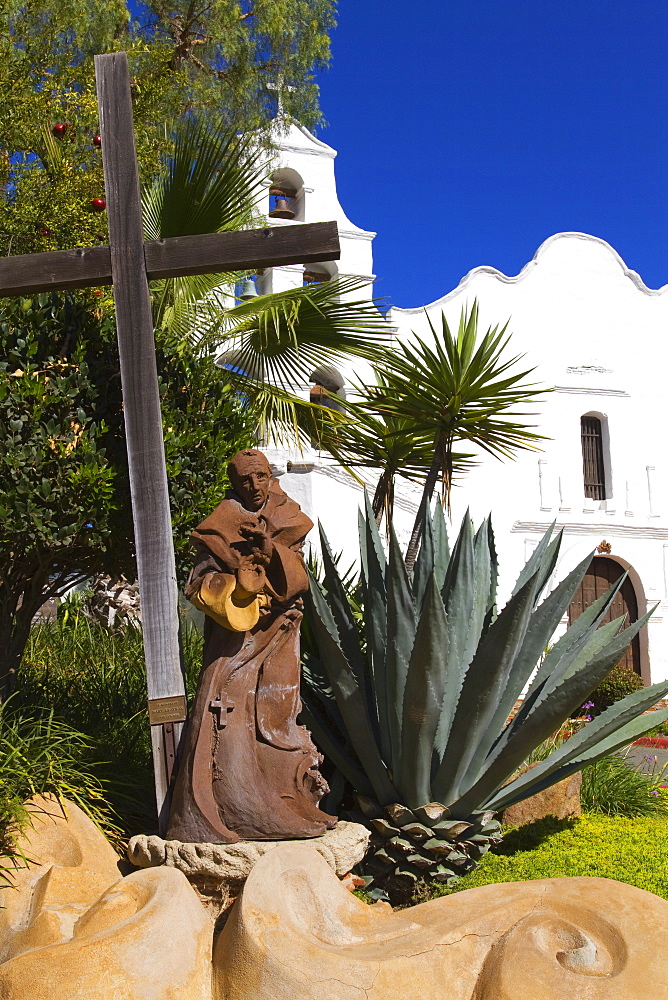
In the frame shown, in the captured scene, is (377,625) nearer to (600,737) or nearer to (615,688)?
(600,737)

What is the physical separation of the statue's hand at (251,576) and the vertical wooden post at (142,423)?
53cm

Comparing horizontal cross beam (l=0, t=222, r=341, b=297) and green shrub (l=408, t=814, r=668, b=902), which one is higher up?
horizontal cross beam (l=0, t=222, r=341, b=297)

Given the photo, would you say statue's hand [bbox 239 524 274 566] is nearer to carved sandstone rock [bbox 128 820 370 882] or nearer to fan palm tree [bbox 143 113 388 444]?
carved sandstone rock [bbox 128 820 370 882]

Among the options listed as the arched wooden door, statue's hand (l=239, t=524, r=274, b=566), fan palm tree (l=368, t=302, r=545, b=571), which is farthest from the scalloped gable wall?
statue's hand (l=239, t=524, r=274, b=566)

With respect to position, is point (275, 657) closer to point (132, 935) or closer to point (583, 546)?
point (132, 935)

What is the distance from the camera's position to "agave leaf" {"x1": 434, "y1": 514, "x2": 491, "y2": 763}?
4.36 meters

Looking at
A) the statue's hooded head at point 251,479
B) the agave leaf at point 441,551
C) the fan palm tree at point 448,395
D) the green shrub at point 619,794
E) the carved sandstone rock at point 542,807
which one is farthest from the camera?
the fan palm tree at point 448,395

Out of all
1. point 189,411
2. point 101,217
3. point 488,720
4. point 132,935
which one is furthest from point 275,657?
point 101,217

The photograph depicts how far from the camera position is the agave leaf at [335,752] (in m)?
4.57

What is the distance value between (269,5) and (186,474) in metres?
10.2

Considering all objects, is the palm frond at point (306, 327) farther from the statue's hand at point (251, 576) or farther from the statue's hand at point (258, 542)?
the statue's hand at point (251, 576)

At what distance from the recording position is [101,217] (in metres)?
7.52

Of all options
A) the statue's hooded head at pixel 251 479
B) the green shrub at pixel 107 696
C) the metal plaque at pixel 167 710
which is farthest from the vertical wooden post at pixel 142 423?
the green shrub at pixel 107 696

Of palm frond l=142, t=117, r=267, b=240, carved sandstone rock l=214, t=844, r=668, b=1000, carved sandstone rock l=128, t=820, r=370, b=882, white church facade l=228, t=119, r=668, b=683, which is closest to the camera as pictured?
carved sandstone rock l=214, t=844, r=668, b=1000
